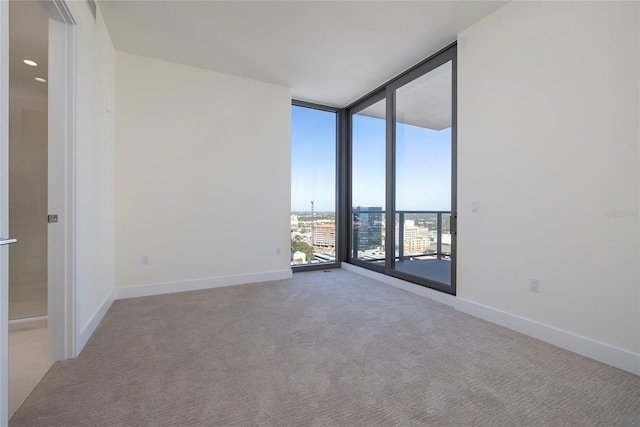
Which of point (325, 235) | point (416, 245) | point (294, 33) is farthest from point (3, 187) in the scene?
point (325, 235)

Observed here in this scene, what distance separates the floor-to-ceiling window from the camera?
15.4ft

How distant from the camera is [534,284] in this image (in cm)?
236

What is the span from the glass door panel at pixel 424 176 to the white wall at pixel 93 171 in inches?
128

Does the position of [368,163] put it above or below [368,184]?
above

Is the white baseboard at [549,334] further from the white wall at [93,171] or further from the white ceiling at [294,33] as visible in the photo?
the white wall at [93,171]

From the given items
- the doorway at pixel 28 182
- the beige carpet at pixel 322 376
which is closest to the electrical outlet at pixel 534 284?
the beige carpet at pixel 322 376

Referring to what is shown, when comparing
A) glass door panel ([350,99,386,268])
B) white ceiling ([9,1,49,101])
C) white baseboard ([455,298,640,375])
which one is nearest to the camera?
white baseboard ([455,298,640,375])

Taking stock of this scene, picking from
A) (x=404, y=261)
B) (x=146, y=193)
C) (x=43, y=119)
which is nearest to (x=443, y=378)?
(x=404, y=261)

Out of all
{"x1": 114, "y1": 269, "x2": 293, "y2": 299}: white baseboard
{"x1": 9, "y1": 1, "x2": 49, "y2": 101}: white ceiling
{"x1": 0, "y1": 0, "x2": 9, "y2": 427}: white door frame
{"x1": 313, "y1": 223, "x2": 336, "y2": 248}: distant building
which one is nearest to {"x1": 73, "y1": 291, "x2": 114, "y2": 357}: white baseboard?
{"x1": 114, "y1": 269, "x2": 293, "y2": 299}: white baseboard

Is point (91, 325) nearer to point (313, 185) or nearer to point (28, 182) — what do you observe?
point (28, 182)

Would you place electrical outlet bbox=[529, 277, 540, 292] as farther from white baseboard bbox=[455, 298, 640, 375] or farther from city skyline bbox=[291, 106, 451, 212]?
city skyline bbox=[291, 106, 451, 212]

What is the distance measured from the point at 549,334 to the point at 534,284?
37cm

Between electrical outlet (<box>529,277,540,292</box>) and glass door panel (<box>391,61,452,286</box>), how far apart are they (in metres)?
0.91

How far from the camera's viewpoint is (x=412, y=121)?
377 cm
